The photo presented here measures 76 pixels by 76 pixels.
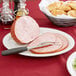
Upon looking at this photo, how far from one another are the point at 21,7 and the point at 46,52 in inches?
16.6

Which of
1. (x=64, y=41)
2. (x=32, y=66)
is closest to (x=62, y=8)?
(x=64, y=41)

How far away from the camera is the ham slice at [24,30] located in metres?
0.88

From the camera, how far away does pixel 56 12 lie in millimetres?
1122

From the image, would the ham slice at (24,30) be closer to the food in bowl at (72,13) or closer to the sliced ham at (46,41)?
the sliced ham at (46,41)

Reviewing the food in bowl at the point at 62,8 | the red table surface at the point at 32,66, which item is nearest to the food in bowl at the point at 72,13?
the food in bowl at the point at 62,8

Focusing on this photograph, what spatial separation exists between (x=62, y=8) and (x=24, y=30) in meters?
0.35

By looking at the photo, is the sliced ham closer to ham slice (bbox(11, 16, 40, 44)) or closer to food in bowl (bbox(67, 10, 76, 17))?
ham slice (bbox(11, 16, 40, 44))

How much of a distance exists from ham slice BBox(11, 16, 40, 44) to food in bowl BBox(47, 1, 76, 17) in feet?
0.68

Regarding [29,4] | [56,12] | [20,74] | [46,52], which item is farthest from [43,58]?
[29,4]

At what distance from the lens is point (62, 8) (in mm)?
1171

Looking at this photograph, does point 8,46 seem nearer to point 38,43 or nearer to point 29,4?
point 38,43

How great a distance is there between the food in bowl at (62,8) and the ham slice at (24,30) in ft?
0.68

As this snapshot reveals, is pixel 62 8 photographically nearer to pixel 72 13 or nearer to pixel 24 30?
pixel 72 13

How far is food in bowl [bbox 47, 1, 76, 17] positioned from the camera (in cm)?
112
